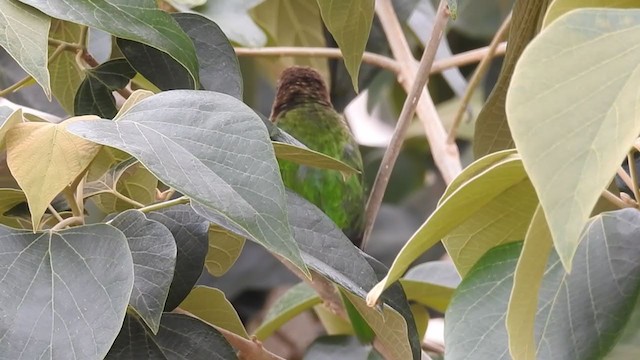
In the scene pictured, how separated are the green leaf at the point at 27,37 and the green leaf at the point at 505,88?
0.32 meters

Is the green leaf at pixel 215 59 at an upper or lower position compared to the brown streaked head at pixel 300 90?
upper

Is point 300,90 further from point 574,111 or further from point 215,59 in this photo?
point 574,111

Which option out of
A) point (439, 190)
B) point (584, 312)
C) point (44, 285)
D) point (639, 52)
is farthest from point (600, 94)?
point (439, 190)

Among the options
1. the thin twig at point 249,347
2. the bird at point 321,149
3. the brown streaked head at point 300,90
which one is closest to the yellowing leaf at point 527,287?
the thin twig at point 249,347

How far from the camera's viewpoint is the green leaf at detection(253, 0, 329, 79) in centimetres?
112

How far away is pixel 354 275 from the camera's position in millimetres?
570

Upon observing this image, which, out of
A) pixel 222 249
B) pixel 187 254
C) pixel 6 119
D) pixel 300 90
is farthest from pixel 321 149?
pixel 6 119

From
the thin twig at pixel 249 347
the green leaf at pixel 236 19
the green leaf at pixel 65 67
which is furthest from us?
the green leaf at pixel 236 19

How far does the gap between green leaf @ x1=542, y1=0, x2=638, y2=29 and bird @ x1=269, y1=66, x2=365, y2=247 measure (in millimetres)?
354

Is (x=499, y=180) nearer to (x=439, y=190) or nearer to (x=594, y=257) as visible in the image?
(x=594, y=257)

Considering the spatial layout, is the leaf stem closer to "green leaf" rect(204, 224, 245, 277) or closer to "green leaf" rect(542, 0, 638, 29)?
"green leaf" rect(204, 224, 245, 277)

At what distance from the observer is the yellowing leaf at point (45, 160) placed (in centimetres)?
46

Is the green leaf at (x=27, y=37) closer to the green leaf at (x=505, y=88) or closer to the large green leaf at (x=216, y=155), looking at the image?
the large green leaf at (x=216, y=155)

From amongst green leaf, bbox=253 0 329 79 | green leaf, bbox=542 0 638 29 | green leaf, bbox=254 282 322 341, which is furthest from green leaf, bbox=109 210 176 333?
green leaf, bbox=253 0 329 79
